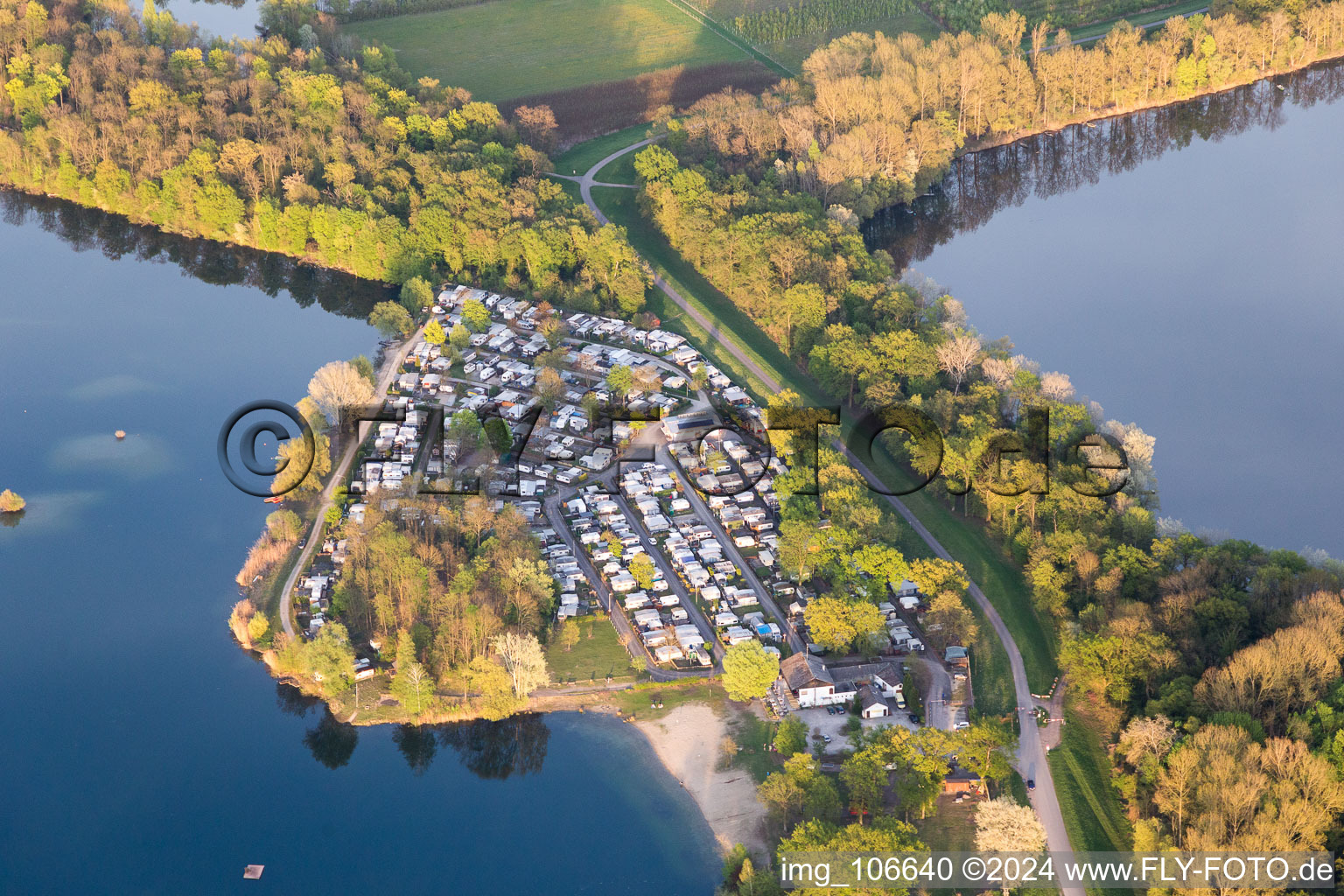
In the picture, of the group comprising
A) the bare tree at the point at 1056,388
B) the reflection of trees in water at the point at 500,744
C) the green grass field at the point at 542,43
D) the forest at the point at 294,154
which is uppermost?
the green grass field at the point at 542,43

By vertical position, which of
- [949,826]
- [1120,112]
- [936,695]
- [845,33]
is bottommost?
[949,826]

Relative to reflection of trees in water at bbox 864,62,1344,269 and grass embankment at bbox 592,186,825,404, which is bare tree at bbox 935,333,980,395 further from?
reflection of trees in water at bbox 864,62,1344,269

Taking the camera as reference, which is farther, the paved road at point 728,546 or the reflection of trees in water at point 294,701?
the paved road at point 728,546

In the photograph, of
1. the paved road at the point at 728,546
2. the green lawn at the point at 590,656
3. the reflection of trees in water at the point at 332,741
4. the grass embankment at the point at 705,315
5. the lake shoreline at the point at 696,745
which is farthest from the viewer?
the grass embankment at the point at 705,315

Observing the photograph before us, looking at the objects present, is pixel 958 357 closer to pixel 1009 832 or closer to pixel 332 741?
pixel 1009 832

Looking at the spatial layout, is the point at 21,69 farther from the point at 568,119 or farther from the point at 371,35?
the point at 568,119

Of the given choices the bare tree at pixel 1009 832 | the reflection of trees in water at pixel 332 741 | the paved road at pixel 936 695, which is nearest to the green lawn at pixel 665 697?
the paved road at pixel 936 695

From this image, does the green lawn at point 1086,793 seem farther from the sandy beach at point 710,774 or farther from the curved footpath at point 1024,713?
the sandy beach at point 710,774

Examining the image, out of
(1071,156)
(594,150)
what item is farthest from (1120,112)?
(594,150)
